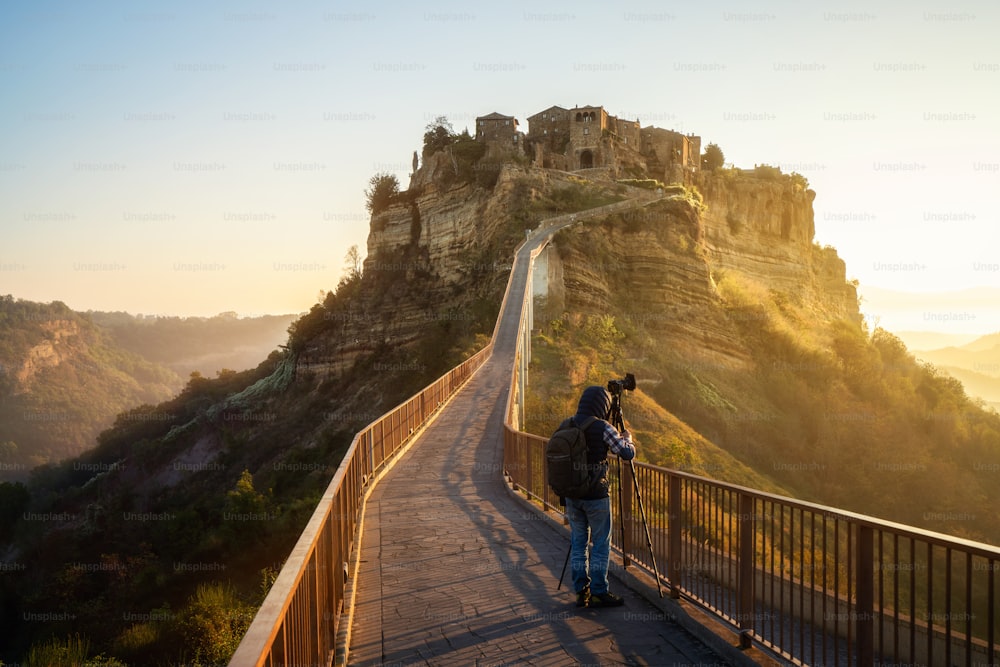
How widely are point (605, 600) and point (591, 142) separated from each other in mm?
64900

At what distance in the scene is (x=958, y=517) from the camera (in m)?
37.3

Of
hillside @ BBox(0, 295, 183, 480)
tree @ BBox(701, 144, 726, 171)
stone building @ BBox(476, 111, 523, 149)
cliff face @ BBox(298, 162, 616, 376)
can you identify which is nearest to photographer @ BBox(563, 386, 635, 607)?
cliff face @ BBox(298, 162, 616, 376)

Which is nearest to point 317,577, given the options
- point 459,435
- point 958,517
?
point 459,435

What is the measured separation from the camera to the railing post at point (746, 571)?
531 centimetres

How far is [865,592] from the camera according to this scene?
14.1 feet

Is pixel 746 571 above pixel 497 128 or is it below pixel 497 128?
below

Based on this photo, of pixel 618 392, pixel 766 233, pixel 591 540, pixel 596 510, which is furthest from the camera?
pixel 766 233

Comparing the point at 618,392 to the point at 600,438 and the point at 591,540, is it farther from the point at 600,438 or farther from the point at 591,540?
the point at 591,540

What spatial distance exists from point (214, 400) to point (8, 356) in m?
119

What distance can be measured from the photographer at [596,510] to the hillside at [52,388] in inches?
5484

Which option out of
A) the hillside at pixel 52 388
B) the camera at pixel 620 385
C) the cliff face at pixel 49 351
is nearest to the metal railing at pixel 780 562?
the camera at pixel 620 385

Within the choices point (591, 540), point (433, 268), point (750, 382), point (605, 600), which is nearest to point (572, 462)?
point (591, 540)

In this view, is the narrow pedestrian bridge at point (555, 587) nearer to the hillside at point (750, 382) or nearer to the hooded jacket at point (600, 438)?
the hooded jacket at point (600, 438)

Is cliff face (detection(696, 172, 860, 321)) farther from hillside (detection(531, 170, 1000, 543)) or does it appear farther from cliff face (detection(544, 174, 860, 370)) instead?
hillside (detection(531, 170, 1000, 543))
